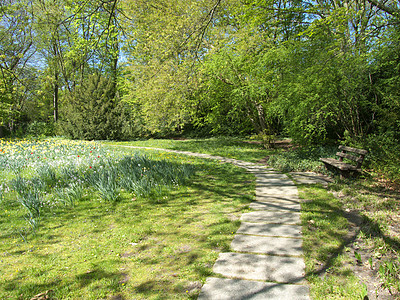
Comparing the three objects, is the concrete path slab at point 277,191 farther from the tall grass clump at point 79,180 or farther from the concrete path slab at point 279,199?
the tall grass clump at point 79,180

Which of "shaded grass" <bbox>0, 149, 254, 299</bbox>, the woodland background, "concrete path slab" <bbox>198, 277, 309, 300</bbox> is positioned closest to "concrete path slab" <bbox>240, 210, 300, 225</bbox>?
"shaded grass" <bbox>0, 149, 254, 299</bbox>

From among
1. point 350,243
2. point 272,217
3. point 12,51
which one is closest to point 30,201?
point 272,217

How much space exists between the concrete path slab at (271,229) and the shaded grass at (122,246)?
185 mm

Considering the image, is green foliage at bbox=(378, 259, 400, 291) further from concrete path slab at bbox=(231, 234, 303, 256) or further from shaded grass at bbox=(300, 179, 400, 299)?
concrete path slab at bbox=(231, 234, 303, 256)

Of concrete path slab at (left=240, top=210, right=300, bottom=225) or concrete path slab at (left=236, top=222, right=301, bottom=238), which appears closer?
concrete path slab at (left=236, top=222, right=301, bottom=238)

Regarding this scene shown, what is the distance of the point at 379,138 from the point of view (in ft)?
21.9

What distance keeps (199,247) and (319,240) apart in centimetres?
155

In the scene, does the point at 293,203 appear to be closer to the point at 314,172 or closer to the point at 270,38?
the point at 314,172

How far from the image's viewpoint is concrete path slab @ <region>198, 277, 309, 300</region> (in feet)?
7.88

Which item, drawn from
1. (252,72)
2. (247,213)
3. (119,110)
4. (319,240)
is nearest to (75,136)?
(119,110)

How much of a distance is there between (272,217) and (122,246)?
2.32 meters

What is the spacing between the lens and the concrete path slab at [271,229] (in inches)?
145

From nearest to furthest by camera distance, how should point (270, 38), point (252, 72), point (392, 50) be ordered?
point (392, 50) < point (252, 72) < point (270, 38)

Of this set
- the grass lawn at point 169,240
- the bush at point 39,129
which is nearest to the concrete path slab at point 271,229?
the grass lawn at point 169,240
